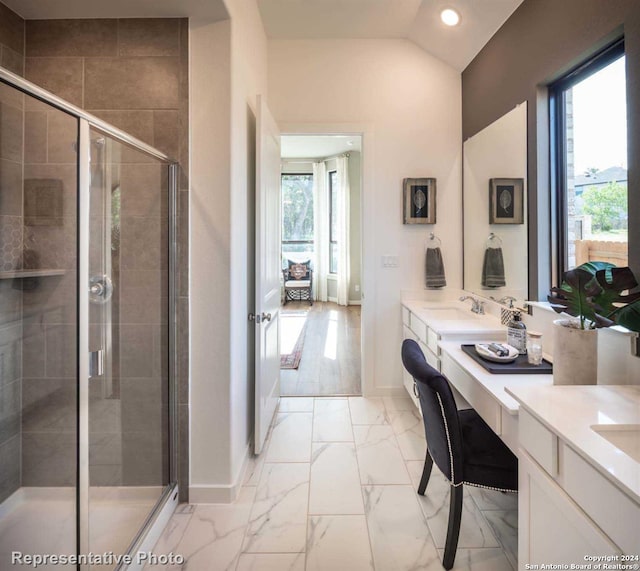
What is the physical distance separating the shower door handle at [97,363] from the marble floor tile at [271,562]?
38.7 inches

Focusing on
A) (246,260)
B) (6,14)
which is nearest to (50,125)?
(6,14)

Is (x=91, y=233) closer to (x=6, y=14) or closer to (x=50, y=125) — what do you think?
(x=50, y=125)

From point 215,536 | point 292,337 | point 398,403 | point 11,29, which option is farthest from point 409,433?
point 11,29

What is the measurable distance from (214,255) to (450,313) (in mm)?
1868

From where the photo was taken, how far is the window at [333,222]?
7.82 metres

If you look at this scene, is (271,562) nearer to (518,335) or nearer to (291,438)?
(291,438)

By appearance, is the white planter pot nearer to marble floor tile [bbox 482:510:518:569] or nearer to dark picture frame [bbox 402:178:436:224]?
marble floor tile [bbox 482:510:518:569]

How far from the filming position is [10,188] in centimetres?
179

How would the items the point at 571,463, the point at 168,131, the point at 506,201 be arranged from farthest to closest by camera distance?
the point at 506,201
the point at 168,131
the point at 571,463

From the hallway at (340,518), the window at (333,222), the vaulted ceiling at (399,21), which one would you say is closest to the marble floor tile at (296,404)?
the hallway at (340,518)

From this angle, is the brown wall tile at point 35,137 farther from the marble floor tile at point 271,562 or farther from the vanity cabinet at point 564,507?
the vanity cabinet at point 564,507

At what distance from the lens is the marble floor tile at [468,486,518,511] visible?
1885mm

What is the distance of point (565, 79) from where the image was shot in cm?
202

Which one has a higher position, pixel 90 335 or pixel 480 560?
pixel 90 335
